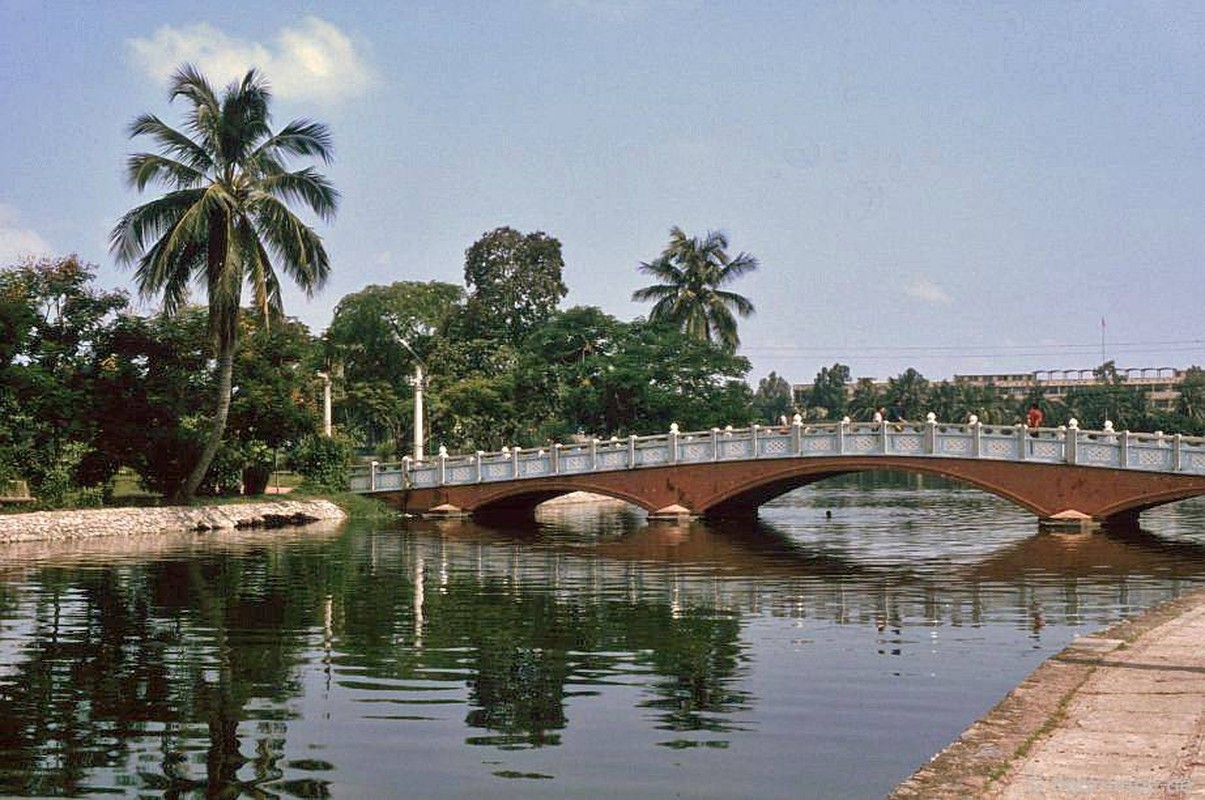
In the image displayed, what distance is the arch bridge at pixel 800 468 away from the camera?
32562 mm

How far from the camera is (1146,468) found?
105ft

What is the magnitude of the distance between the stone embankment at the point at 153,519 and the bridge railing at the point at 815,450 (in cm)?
422

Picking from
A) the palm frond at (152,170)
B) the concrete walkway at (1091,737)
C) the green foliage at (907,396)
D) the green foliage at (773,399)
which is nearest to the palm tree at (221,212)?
the palm frond at (152,170)

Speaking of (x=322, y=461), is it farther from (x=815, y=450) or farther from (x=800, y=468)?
(x=815, y=450)

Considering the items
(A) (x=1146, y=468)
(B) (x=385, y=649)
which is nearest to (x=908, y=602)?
(B) (x=385, y=649)

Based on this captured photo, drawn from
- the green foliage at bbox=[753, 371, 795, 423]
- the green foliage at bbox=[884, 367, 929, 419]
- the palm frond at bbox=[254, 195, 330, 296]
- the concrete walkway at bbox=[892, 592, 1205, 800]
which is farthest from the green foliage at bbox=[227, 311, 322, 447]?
the green foliage at bbox=[753, 371, 795, 423]

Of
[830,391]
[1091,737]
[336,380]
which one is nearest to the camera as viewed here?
[1091,737]

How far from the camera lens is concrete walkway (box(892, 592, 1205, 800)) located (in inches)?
281

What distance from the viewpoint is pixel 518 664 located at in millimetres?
12758

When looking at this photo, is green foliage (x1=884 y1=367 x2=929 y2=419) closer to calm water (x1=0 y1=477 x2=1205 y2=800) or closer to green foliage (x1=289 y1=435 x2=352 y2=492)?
green foliage (x1=289 y1=435 x2=352 y2=492)

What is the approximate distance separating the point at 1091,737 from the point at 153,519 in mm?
27805

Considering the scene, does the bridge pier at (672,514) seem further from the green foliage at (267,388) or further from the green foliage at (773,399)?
the green foliage at (773,399)

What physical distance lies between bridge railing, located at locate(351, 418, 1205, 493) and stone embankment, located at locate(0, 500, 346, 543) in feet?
13.8

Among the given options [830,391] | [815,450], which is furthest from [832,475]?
[830,391]
